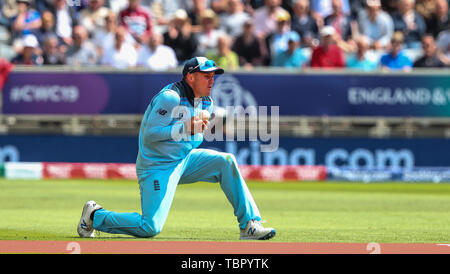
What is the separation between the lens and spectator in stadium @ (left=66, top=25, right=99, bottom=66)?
18.3 meters

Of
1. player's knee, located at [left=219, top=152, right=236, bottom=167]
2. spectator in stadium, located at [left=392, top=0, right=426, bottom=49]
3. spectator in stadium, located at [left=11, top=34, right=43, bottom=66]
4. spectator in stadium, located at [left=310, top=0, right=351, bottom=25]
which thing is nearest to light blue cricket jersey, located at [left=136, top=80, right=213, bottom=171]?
player's knee, located at [left=219, top=152, right=236, bottom=167]

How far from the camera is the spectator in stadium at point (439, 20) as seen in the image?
64.1ft

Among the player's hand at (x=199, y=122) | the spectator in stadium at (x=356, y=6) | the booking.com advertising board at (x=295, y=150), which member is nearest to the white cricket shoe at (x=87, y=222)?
the player's hand at (x=199, y=122)

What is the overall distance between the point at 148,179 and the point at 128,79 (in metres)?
9.64

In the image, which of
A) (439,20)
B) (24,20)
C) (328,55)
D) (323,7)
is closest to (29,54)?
(24,20)

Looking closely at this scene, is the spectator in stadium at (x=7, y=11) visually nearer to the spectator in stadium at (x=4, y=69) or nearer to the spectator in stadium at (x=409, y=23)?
the spectator in stadium at (x=4, y=69)

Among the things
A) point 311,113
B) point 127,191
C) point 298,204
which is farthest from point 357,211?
point 311,113

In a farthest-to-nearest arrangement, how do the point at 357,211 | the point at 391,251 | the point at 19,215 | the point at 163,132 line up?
the point at 357,211 → the point at 19,215 → the point at 163,132 → the point at 391,251

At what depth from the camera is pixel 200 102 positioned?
337 inches

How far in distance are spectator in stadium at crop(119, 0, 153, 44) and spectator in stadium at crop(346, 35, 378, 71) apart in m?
4.24

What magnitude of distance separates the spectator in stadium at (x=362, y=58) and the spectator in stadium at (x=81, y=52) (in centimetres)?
516

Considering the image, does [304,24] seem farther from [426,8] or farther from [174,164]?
[174,164]

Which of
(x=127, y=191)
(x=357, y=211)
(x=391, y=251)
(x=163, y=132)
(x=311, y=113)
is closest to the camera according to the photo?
(x=391, y=251)
